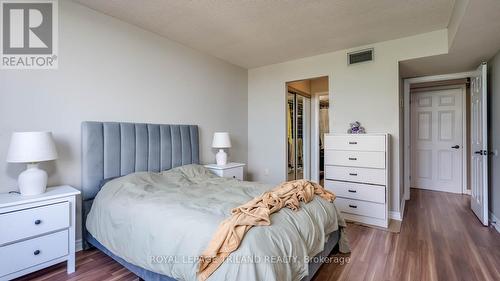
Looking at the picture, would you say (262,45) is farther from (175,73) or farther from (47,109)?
(47,109)

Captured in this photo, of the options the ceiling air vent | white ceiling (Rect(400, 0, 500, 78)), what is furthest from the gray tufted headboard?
white ceiling (Rect(400, 0, 500, 78))

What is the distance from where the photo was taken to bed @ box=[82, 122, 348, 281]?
1.39 meters

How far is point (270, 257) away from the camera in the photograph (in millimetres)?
1226

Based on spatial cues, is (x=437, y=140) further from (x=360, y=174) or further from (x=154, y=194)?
(x=154, y=194)

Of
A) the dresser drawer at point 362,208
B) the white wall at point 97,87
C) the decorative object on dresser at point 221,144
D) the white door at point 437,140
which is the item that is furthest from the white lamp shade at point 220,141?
the white door at point 437,140

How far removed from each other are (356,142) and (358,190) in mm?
632

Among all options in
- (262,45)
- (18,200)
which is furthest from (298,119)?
(18,200)

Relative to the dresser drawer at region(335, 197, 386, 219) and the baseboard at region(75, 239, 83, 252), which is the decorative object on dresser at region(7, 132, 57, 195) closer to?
the baseboard at region(75, 239, 83, 252)

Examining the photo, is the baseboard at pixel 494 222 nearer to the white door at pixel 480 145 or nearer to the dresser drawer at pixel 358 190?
the white door at pixel 480 145

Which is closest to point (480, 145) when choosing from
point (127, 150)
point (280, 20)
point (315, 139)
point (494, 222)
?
point (494, 222)

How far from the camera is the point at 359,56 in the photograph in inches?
136

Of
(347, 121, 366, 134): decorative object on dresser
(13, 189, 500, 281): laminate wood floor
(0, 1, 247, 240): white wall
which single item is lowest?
(13, 189, 500, 281): laminate wood floor

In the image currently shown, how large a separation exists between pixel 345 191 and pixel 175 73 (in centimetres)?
285

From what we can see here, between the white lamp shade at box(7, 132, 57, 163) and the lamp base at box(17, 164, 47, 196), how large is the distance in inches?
5.3
